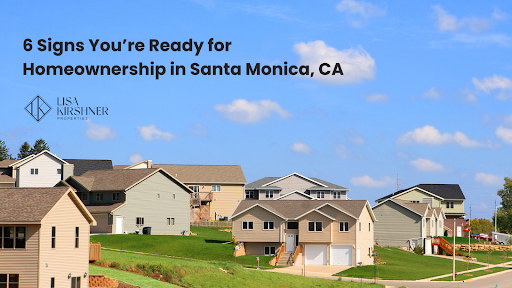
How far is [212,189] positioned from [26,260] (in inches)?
2712

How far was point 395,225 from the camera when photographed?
9219cm

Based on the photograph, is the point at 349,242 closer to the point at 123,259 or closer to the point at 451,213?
the point at 123,259

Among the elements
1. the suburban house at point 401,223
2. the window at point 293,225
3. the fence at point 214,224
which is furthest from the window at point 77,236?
the fence at point 214,224

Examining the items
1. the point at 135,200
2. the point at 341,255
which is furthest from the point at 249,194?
the point at 341,255

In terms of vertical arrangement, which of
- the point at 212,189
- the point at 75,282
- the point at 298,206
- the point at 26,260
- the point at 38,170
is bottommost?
the point at 75,282

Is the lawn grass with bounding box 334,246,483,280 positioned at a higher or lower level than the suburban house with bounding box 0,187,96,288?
lower

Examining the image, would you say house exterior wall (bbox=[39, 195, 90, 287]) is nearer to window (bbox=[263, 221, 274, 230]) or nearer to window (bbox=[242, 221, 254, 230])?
window (bbox=[242, 221, 254, 230])

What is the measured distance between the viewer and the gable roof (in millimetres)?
39688

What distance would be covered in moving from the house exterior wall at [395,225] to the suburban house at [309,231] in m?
17.0

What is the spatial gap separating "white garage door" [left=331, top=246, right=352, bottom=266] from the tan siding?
6446 mm

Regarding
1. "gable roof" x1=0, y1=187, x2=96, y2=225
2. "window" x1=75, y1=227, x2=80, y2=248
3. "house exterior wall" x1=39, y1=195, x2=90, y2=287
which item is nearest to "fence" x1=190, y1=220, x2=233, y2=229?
"house exterior wall" x1=39, y1=195, x2=90, y2=287

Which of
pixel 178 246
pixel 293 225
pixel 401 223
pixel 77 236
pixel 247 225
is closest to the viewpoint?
pixel 77 236

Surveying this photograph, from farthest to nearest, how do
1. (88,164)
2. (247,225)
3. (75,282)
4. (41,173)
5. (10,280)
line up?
(88,164) < (41,173) < (247,225) < (75,282) < (10,280)

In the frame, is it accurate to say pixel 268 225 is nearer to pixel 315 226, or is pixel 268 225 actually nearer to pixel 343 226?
pixel 315 226
